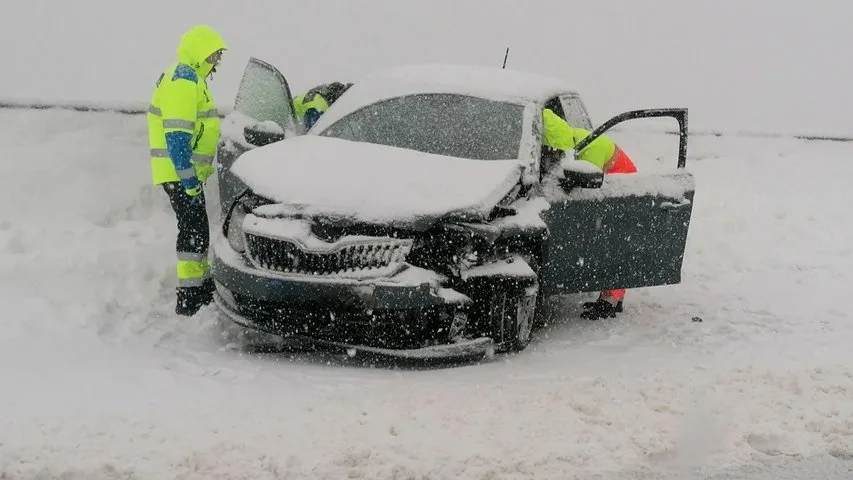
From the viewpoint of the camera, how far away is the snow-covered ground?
12.9ft

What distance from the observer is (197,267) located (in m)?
6.29

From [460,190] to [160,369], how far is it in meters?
1.92

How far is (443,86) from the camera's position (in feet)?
22.7

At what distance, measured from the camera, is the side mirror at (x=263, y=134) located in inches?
250

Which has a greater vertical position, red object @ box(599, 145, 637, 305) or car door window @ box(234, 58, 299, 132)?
car door window @ box(234, 58, 299, 132)

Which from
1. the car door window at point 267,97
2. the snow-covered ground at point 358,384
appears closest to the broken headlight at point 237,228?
the snow-covered ground at point 358,384

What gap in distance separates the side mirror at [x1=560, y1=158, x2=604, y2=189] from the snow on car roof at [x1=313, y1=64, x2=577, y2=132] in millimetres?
1030

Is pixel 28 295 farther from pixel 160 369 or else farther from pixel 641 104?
pixel 641 104

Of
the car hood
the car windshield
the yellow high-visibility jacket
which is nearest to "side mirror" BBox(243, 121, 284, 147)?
the car hood

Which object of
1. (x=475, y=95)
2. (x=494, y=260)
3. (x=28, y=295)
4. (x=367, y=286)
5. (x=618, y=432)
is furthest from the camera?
(x=475, y=95)

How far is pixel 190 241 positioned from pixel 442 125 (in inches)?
74.0

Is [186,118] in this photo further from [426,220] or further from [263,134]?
[426,220]

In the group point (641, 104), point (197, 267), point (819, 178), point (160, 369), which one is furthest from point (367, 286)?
point (819, 178)

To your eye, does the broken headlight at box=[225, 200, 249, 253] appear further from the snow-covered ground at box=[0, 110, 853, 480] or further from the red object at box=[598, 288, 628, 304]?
the red object at box=[598, 288, 628, 304]
